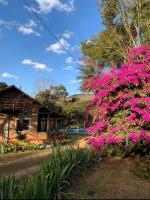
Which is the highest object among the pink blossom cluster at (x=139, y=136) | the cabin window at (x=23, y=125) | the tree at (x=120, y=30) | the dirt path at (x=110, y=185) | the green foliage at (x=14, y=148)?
the tree at (x=120, y=30)

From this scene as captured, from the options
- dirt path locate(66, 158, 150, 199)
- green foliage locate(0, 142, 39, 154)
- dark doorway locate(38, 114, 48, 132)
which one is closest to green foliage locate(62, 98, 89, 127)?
dark doorway locate(38, 114, 48, 132)

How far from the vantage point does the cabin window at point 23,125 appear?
25625mm

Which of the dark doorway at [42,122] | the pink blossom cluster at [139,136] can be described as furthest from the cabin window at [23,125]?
the pink blossom cluster at [139,136]

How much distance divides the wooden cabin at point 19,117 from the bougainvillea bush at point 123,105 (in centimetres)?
1486

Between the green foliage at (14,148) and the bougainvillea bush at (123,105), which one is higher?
the bougainvillea bush at (123,105)

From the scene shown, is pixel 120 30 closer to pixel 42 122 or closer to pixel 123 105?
pixel 42 122

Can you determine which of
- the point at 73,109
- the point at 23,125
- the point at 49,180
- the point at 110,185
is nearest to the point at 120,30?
the point at 23,125

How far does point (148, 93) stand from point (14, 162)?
25.7 feet

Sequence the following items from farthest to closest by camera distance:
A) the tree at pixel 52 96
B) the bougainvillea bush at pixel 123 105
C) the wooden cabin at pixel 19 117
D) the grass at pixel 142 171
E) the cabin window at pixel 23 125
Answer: the tree at pixel 52 96, the cabin window at pixel 23 125, the wooden cabin at pixel 19 117, the bougainvillea bush at pixel 123 105, the grass at pixel 142 171

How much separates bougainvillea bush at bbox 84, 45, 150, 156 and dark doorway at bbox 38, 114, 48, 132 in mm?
16644

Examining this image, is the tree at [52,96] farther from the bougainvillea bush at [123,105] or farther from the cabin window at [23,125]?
the bougainvillea bush at [123,105]

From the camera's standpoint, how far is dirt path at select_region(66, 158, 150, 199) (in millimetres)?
7648

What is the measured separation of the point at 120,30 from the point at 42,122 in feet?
38.2

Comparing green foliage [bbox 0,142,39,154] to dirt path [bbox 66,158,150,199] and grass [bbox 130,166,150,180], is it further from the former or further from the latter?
grass [bbox 130,166,150,180]
